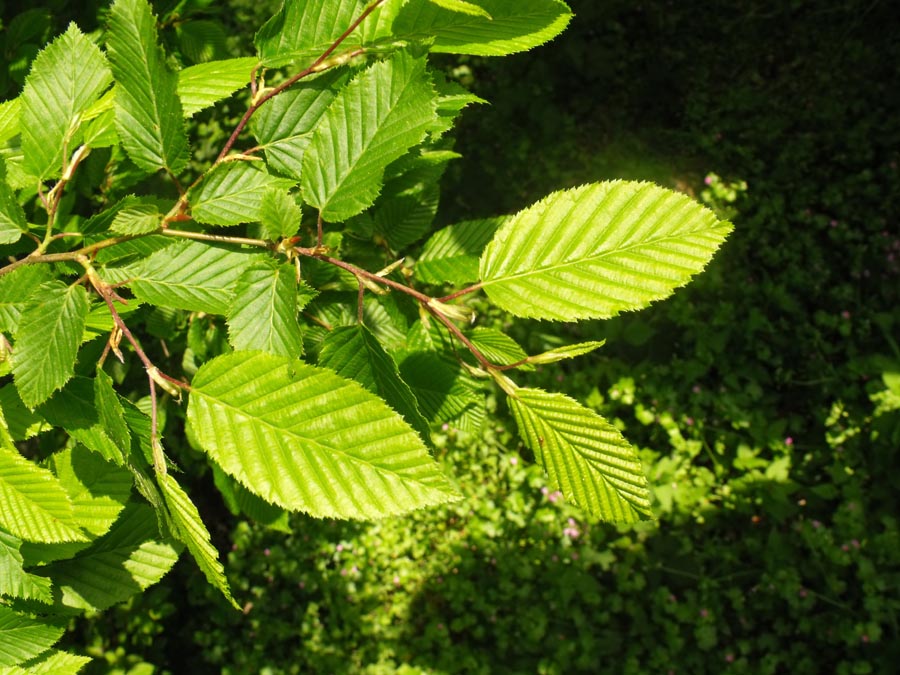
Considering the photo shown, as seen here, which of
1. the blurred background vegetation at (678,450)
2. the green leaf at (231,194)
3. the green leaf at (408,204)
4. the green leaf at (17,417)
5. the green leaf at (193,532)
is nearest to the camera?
the green leaf at (193,532)

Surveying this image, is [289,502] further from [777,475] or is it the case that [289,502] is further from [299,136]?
[777,475]

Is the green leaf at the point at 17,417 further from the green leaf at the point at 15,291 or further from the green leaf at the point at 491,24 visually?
the green leaf at the point at 491,24

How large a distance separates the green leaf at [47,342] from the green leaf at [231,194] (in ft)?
0.64

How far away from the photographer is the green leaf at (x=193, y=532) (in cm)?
70

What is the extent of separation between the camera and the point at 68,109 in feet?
3.24

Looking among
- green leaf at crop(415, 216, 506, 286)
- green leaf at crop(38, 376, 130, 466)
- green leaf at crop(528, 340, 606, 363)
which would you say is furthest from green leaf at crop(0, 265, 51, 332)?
green leaf at crop(528, 340, 606, 363)

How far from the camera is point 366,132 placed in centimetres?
86

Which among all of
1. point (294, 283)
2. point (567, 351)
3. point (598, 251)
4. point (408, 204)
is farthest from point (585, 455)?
point (408, 204)

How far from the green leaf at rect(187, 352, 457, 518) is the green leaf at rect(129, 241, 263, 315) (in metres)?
0.17

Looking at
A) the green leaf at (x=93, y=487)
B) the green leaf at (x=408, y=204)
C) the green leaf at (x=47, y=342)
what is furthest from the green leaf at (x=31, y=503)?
the green leaf at (x=408, y=204)

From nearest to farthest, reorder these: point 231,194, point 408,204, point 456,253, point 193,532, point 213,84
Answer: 1. point 193,532
2. point 231,194
3. point 213,84
4. point 456,253
5. point 408,204

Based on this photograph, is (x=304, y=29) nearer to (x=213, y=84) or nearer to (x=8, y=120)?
(x=213, y=84)

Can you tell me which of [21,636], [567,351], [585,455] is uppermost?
[567,351]

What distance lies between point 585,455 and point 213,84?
79 cm
